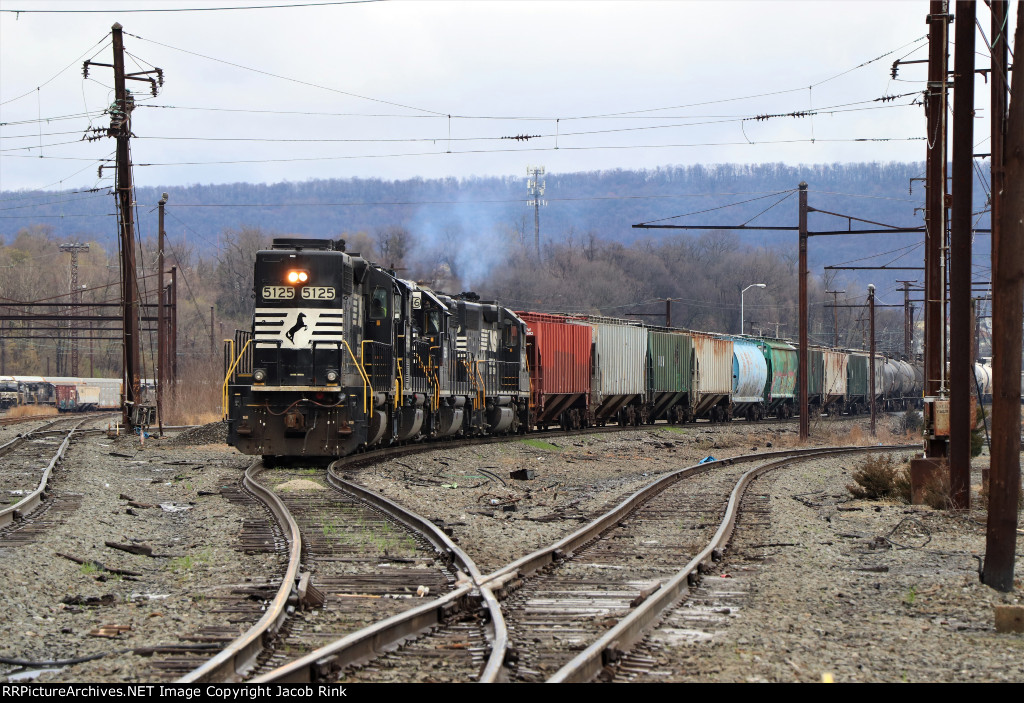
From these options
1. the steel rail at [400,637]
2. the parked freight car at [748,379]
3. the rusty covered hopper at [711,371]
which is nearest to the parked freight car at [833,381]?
the parked freight car at [748,379]

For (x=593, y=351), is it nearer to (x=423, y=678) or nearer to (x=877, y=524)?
(x=877, y=524)

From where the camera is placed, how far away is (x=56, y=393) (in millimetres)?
63312

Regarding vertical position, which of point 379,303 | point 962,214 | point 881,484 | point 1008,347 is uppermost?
point 962,214

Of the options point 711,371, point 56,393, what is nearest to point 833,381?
point 711,371

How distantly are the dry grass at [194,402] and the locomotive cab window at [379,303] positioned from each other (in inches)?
846

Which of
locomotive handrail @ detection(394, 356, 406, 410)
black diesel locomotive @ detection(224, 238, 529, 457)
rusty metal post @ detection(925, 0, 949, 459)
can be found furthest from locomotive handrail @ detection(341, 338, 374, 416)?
rusty metal post @ detection(925, 0, 949, 459)

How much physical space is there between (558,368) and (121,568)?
907 inches

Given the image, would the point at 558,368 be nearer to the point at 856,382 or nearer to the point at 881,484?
the point at 881,484

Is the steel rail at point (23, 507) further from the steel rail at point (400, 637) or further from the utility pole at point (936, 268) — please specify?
the utility pole at point (936, 268)

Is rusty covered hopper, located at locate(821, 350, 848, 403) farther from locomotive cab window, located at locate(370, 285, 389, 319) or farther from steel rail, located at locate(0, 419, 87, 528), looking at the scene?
steel rail, located at locate(0, 419, 87, 528)

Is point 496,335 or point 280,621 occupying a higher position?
point 496,335

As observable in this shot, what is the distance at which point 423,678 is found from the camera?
19.1ft

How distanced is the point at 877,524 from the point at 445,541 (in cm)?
596

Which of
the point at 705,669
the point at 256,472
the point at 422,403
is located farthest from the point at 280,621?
the point at 422,403
